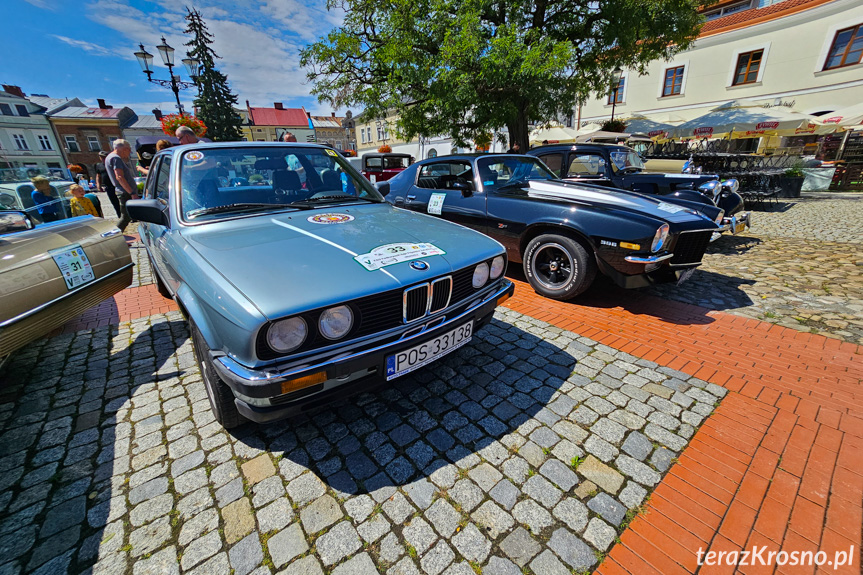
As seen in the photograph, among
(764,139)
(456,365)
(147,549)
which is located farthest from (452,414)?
(764,139)

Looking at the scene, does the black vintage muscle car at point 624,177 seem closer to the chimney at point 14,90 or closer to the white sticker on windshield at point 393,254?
the white sticker on windshield at point 393,254

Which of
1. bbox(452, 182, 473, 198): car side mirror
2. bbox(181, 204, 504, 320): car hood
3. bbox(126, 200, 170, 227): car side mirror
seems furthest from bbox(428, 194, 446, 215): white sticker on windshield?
bbox(126, 200, 170, 227): car side mirror

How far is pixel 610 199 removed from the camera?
4.04 metres

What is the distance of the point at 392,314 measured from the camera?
1864 mm

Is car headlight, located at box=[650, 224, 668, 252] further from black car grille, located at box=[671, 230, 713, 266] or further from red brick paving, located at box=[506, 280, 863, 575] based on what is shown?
red brick paving, located at box=[506, 280, 863, 575]

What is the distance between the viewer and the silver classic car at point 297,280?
159cm

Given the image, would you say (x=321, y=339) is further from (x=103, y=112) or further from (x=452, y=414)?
(x=103, y=112)

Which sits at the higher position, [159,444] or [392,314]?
[392,314]

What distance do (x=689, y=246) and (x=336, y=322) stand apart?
3.92 meters

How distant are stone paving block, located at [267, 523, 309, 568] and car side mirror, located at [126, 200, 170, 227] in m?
2.19

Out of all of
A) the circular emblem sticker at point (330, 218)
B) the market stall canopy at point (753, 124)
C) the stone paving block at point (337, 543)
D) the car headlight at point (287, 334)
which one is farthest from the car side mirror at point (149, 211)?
the market stall canopy at point (753, 124)

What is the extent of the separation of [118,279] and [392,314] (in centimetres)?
301

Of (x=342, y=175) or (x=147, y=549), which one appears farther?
(x=342, y=175)

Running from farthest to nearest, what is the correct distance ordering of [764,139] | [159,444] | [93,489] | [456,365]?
[764,139]
[456,365]
[159,444]
[93,489]
